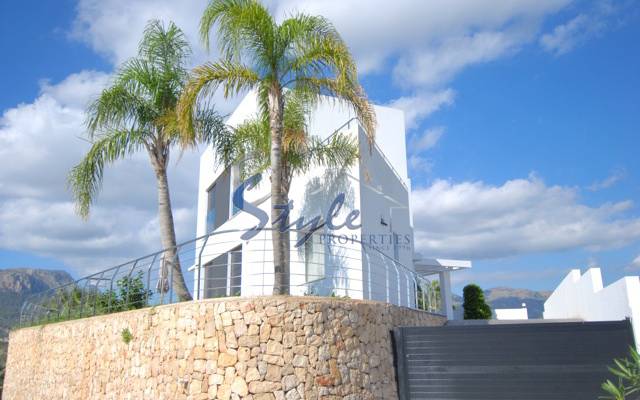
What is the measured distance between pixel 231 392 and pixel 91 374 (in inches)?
182

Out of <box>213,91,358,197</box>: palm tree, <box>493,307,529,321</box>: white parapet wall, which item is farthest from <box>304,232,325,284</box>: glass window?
<box>493,307,529,321</box>: white parapet wall

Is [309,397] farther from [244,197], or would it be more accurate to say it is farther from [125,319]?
[244,197]

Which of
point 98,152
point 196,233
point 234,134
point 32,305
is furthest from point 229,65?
point 196,233

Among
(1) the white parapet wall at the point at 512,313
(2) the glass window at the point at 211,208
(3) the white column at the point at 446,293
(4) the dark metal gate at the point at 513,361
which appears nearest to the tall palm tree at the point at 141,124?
(4) the dark metal gate at the point at 513,361

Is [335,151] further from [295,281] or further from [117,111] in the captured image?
[117,111]

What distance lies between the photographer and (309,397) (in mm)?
7559

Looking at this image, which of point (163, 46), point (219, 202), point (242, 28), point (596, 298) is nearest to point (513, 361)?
point (596, 298)

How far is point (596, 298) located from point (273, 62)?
8125 millimetres

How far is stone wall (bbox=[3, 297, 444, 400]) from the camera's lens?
760cm

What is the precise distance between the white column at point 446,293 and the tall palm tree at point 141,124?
34.8ft

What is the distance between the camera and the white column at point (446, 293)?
62.1ft

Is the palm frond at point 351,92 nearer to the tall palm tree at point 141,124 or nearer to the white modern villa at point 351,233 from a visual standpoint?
the white modern villa at point 351,233

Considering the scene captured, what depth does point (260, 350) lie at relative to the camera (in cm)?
765

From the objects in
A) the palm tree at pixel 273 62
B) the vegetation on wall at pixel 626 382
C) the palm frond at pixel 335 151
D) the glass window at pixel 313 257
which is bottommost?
the vegetation on wall at pixel 626 382
